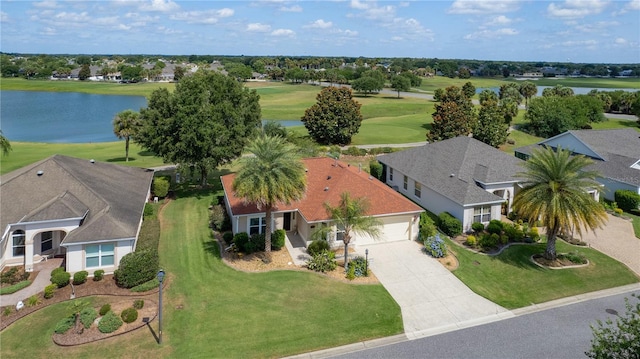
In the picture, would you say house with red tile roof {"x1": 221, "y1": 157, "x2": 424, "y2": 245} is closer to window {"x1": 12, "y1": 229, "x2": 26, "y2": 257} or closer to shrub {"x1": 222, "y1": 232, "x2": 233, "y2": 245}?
shrub {"x1": 222, "y1": 232, "x2": 233, "y2": 245}

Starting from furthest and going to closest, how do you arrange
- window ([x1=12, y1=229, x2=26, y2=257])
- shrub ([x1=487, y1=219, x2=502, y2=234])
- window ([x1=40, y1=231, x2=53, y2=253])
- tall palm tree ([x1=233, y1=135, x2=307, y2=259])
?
shrub ([x1=487, y1=219, x2=502, y2=234]) → window ([x1=40, y1=231, x2=53, y2=253]) → window ([x1=12, y1=229, x2=26, y2=257]) → tall palm tree ([x1=233, y1=135, x2=307, y2=259])

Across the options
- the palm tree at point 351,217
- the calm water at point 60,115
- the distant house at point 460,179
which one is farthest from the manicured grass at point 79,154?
the palm tree at point 351,217

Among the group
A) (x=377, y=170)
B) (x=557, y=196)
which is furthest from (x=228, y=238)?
(x=557, y=196)

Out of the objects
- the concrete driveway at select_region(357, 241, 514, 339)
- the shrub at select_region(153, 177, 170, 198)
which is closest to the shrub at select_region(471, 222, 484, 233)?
the concrete driveway at select_region(357, 241, 514, 339)

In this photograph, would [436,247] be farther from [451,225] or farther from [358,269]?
[358,269]

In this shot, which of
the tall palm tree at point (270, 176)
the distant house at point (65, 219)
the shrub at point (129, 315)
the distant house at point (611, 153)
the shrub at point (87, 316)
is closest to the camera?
the shrub at point (87, 316)

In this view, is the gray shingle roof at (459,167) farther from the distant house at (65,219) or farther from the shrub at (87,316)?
the shrub at (87,316)
